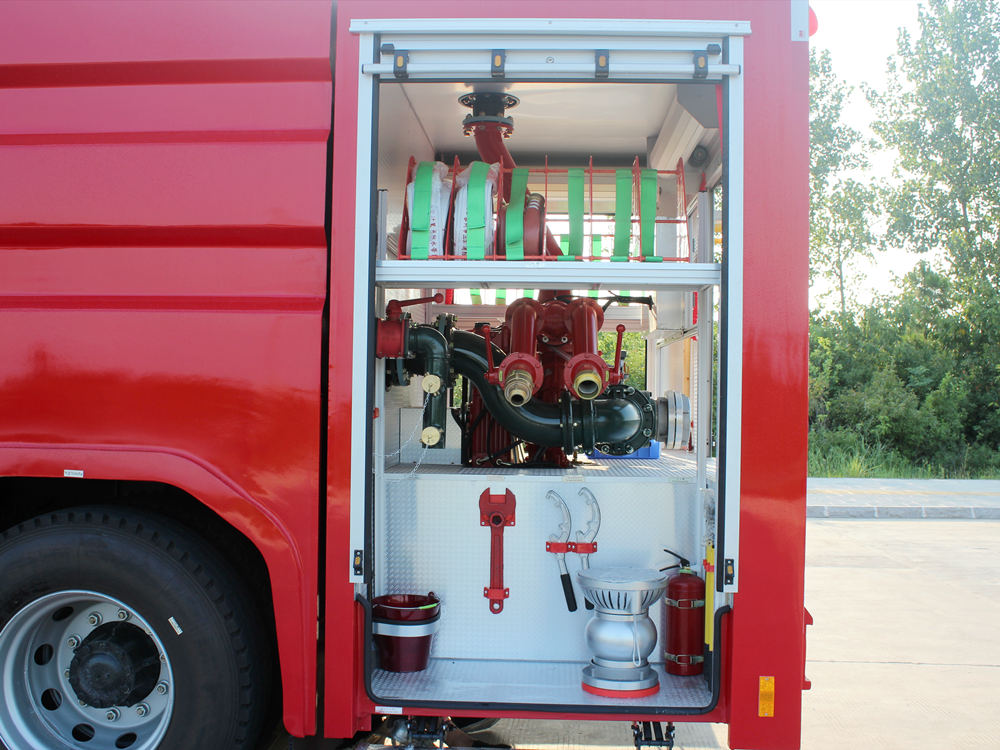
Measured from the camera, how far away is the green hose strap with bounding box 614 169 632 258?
10.9 feet

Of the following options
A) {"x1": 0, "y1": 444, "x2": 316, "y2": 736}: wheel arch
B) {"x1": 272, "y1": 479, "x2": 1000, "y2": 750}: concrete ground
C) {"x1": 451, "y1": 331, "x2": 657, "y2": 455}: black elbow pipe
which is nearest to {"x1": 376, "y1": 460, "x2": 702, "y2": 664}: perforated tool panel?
{"x1": 451, "y1": 331, "x2": 657, "y2": 455}: black elbow pipe

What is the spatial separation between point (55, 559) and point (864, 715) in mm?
4278

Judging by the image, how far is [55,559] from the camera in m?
2.90

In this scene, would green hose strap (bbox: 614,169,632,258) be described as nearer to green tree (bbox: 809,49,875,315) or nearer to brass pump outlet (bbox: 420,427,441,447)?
brass pump outlet (bbox: 420,427,441,447)

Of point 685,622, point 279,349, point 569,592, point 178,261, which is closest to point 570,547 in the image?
point 569,592

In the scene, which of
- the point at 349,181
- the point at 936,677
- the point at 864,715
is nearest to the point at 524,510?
the point at 349,181

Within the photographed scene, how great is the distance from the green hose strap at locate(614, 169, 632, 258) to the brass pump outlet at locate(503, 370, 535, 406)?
605mm

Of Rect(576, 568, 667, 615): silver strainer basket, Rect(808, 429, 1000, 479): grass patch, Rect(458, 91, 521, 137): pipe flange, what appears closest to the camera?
Rect(576, 568, 667, 615): silver strainer basket

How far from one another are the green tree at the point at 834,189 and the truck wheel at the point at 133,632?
21.4m

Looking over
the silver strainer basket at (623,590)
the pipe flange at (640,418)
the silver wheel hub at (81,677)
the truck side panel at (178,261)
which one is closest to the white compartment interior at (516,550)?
the pipe flange at (640,418)

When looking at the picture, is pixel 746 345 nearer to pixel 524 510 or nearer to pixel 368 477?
pixel 524 510

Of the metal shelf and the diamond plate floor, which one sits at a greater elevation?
the metal shelf

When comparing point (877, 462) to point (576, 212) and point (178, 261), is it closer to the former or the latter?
point (576, 212)

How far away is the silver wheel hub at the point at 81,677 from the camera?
118 inches
